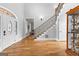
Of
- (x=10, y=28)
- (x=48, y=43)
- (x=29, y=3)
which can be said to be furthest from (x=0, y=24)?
(x=48, y=43)

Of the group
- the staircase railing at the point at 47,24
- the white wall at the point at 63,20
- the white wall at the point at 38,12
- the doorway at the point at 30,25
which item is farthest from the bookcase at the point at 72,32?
the doorway at the point at 30,25

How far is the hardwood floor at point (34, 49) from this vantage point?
15.3ft

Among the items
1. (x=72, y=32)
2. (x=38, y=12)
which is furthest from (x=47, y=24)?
(x=72, y=32)

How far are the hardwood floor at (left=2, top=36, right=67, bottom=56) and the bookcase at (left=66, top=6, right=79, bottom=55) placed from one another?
0.57ft

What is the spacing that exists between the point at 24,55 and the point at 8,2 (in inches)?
51.8

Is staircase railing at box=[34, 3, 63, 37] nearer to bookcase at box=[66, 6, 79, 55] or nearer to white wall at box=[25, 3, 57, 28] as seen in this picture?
white wall at box=[25, 3, 57, 28]

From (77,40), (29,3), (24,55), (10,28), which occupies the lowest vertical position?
(24,55)

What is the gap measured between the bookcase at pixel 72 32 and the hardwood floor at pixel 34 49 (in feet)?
0.57

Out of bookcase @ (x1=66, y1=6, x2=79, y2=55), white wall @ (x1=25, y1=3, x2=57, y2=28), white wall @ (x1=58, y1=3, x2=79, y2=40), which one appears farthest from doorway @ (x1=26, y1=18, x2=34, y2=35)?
bookcase @ (x1=66, y1=6, x2=79, y2=55)

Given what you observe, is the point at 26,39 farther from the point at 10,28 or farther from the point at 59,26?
the point at 59,26

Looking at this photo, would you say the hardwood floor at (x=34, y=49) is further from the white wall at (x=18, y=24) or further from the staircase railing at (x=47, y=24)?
the staircase railing at (x=47, y=24)

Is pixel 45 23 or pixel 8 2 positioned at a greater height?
pixel 8 2

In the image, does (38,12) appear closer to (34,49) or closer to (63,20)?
(63,20)

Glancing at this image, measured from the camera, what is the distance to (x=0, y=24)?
4.60 m
